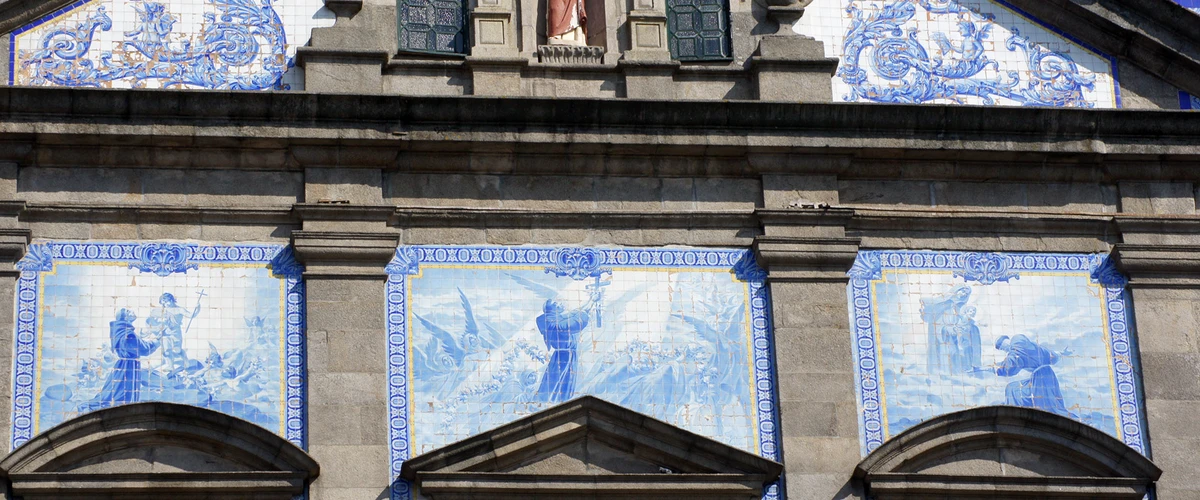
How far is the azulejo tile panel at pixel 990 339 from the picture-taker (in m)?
18.1

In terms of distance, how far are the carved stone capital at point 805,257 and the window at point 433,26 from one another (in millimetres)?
2642

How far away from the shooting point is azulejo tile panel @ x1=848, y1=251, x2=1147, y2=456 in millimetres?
18125

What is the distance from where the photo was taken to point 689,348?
1806 centimetres

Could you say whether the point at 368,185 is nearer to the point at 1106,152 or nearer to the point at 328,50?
the point at 328,50

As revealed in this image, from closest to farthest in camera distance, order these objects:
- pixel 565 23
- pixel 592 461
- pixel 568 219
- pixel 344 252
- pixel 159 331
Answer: pixel 592 461
pixel 159 331
pixel 344 252
pixel 568 219
pixel 565 23

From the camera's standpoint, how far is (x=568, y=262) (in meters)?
18.3

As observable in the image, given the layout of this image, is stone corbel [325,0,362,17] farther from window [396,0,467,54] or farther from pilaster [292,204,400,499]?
pilaster [292,204,400,499]

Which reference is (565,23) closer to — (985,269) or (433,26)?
(433,26)

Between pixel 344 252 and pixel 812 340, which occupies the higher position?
pixel 344 252

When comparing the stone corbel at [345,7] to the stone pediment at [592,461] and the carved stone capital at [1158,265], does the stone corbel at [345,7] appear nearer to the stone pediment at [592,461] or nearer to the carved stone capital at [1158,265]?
the stone pediment at [592,461]

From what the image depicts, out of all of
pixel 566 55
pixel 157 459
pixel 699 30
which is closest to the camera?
pixel 157 459

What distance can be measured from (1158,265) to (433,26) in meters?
5.45

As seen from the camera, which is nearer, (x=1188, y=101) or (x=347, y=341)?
(x=347, y=341)

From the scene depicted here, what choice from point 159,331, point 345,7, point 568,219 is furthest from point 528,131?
point 159,331
